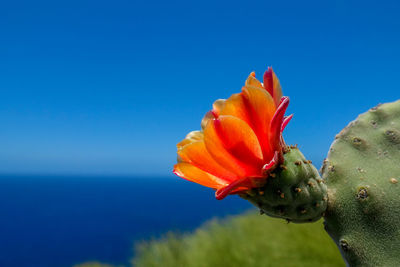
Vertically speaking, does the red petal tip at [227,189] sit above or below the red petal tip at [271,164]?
below

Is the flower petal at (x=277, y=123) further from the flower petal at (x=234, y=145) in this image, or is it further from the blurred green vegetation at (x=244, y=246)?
the blurred green vegetation at (x=244, y=246)

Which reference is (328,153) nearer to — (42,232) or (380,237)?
(380,237)

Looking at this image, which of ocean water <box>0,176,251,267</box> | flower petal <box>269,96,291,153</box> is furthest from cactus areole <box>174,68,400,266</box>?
ocean water <box>0,176,251,267</box>

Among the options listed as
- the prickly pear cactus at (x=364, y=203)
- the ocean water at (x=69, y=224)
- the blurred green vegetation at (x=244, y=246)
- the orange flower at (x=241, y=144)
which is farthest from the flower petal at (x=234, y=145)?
the ocean water at (x=69, y=224)

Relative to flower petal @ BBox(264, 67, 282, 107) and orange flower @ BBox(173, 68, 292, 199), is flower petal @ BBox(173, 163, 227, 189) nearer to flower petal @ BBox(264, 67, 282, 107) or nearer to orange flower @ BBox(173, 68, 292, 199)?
orange flower @ BBox(173, 68, 292, 199)

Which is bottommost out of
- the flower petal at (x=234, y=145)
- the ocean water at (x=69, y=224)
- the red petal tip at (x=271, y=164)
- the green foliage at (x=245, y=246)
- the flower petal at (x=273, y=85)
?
the ocean water at (x=69, y=224)

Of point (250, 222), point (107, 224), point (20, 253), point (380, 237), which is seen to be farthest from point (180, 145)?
point (107, 224)

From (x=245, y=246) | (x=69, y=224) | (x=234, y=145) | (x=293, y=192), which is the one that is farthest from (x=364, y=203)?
(x=69, y=224)

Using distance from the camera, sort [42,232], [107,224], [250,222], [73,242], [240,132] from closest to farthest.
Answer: [240,132] → [250,222] → [73,242] → [42,232] → [107,224]
